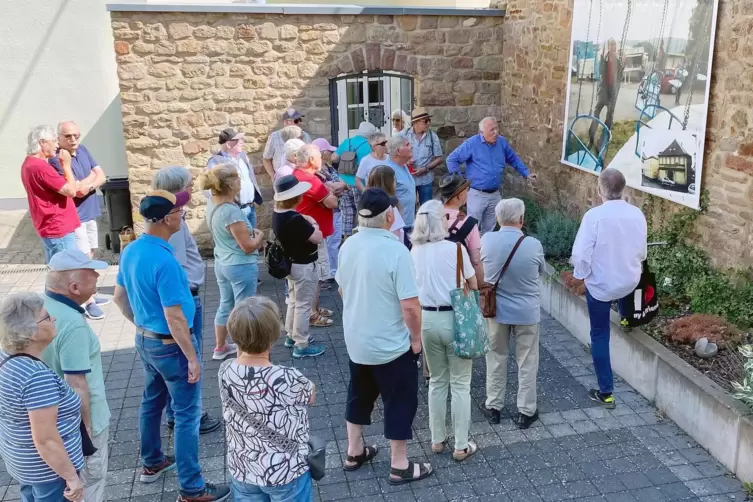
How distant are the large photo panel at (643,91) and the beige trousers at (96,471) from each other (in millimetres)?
5558

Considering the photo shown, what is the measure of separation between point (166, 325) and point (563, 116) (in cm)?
648

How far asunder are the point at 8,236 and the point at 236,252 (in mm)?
7126

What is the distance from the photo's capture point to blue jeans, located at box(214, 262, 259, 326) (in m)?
5.75

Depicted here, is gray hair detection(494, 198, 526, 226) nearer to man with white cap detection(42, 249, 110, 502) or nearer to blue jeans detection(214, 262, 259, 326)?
blue jeans detection(214, 262, 259, 326)

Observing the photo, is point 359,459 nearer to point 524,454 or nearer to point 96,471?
point 524,454

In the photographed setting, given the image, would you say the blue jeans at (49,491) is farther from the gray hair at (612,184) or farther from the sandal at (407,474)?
the gray hair at (612,184)

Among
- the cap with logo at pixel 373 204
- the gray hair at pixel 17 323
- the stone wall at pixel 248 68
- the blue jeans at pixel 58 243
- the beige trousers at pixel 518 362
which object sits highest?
the stone wall at pixel 248 68

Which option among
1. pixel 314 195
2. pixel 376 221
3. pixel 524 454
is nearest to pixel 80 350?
pixel 376 221

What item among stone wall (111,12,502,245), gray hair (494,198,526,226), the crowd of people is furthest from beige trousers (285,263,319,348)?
stone wall (111,12,502,245)

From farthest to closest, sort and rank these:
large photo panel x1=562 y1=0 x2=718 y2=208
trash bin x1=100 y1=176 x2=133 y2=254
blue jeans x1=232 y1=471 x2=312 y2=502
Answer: trash bin x1=100 y1=176 x2=133 y2=254 → large photo panel x1=562 y1=0 x2=718 y2=208 → blue jeans x1=232 y1=471 x2=312 y2=502

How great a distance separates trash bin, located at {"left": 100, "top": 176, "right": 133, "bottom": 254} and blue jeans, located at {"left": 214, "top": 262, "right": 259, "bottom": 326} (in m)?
4.26

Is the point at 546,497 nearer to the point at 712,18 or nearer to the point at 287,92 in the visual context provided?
the point at 712,18

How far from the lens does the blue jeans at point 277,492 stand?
10.3 ft

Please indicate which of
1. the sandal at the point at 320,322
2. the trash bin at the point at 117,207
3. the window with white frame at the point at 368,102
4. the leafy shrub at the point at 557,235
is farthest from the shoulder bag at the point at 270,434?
the window with white frame at the point at 368,102
